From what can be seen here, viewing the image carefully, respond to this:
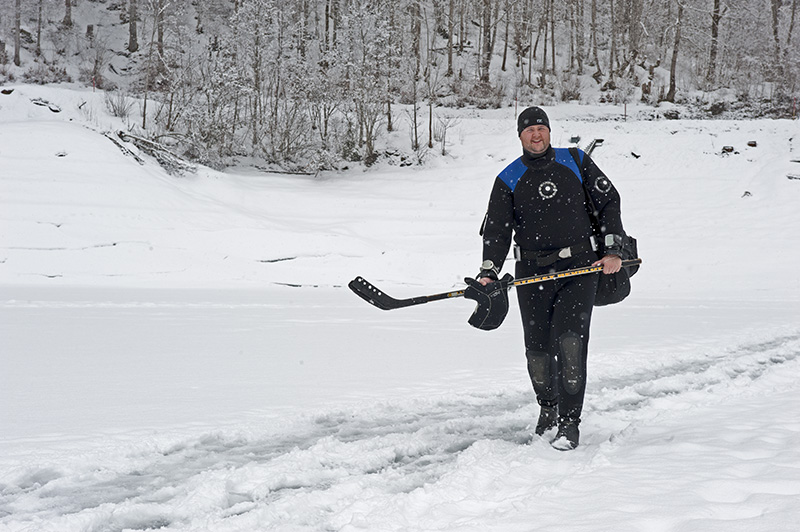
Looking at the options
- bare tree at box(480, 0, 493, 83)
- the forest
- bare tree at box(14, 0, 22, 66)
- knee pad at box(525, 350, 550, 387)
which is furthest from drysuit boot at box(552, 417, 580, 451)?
bare tree at box(14, 0, 22, 66)

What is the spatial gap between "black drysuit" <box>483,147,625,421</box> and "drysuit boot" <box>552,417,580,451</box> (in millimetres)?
73

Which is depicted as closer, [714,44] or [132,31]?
[132,31]

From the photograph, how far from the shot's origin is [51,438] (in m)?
3.55

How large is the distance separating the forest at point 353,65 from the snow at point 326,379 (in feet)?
25.4

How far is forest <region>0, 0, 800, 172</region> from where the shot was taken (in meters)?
24.7

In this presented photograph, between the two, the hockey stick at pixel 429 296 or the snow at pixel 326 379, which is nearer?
the snow at pixel 326 379

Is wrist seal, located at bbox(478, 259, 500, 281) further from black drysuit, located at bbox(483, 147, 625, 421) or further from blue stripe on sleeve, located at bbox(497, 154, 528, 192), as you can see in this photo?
blue stripe on sleeve, located at bbox(497, 154, 528, 192)

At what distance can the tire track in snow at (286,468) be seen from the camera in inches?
109

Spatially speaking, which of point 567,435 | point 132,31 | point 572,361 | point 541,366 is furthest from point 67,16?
point 567,435

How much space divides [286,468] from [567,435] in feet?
5.33

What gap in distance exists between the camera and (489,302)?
408cm

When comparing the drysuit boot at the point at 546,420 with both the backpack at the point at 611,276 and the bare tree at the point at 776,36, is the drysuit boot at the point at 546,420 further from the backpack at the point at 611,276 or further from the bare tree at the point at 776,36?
the bare tree at the point at 776,36

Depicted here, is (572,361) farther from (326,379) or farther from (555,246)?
(326,379)

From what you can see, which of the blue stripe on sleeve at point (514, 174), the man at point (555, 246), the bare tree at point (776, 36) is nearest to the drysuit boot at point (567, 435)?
the man at point (555, 246)
